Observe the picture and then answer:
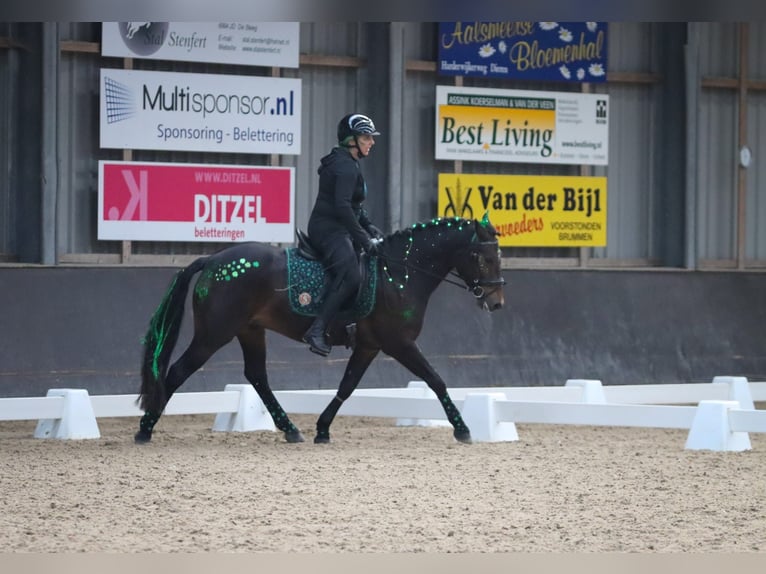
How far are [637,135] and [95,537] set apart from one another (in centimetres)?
1096

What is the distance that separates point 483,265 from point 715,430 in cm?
183

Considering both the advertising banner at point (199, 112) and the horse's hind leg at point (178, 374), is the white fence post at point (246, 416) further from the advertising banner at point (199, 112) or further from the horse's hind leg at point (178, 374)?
the advertising banner at point (199, 112)

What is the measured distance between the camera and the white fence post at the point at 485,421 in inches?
340

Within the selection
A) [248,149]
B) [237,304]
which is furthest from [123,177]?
[237,304]

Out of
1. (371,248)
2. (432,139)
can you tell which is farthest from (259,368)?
(432,139)

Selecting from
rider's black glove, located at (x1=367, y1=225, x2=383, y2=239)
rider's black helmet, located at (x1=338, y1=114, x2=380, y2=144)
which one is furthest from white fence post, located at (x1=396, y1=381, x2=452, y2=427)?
rider's black helmet, located at (x1=338, y1=114, x2=380, y2=144)

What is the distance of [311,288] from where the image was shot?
8.21 m

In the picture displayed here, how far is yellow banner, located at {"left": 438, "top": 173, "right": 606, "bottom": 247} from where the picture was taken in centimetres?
1330

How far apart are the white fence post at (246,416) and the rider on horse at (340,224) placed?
4.46 ft

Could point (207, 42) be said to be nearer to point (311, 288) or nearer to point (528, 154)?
point (528, 154)

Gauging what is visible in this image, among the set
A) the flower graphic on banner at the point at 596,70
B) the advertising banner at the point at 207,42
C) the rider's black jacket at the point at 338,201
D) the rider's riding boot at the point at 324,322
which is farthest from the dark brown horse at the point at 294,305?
the flower graphic on banner at the point at 596,70

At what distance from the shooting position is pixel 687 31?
14047mm

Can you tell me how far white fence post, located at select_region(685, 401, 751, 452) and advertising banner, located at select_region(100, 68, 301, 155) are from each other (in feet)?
18.7

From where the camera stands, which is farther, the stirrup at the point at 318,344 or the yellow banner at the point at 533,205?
the yellow banner at the point at 533,205
